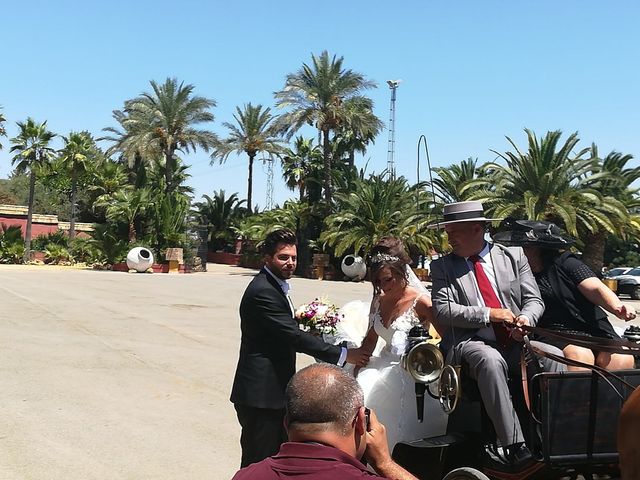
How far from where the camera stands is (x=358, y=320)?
553cm

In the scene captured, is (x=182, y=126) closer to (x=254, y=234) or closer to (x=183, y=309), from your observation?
(x=254, y=234)

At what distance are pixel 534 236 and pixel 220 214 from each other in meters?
49.8

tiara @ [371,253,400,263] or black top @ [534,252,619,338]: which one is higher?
tiara @ [371,253,400,263]

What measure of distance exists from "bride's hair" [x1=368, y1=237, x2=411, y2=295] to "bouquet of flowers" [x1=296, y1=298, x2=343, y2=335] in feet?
2.72

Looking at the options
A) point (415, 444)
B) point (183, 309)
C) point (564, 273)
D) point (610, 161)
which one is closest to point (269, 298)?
point (415, 444)

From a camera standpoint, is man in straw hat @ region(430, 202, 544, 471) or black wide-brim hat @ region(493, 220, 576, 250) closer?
man in straw hat @ region(430, 202, 544, 471)

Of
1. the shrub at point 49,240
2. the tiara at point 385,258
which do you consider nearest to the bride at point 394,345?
the tiara at point 385,258

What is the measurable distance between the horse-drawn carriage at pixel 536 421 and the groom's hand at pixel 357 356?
0.53m

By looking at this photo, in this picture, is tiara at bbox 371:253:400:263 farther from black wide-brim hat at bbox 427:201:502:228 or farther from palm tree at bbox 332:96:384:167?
palm tree at bbox 332:96:384:167

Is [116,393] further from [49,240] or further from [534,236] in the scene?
[49,240]

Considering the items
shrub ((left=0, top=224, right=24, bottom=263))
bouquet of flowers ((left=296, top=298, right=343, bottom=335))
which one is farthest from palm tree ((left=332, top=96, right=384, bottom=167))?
bouquet of flowers ((left=296, top=298, right=343, bottom=335))

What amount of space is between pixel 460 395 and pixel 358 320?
1.74 meters

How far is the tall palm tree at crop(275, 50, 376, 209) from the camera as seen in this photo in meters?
39.8

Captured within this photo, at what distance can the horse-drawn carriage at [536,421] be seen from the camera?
331 centimetres
